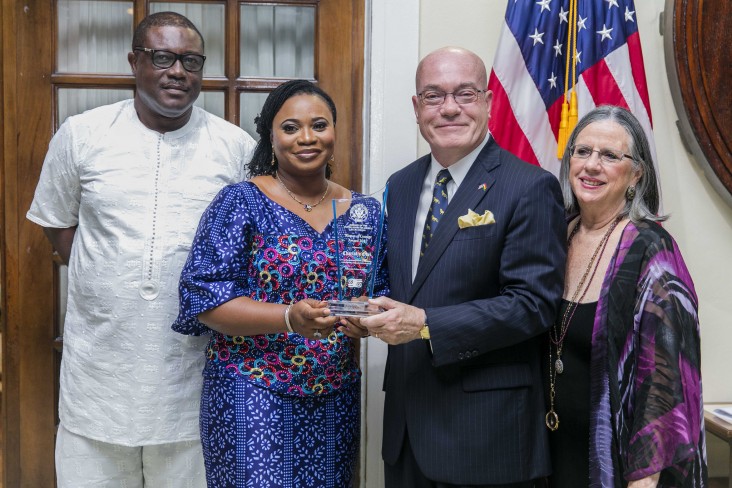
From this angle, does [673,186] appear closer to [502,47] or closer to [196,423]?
[502,47]

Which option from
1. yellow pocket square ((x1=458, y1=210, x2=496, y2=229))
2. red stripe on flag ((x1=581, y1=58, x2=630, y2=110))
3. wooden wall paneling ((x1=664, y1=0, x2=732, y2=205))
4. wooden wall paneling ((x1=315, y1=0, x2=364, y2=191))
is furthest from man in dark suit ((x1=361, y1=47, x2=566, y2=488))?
wooden wall paneling ((x1=664, y1=0, x2=732, y2=205))

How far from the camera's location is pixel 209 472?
6.61 feet

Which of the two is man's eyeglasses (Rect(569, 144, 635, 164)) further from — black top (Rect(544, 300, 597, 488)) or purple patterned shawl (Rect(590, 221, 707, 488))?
black top (Rect(544, 300, 597, 488))

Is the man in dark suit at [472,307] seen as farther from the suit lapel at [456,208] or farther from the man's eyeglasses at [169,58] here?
the man's eyeglasses at [169,58]

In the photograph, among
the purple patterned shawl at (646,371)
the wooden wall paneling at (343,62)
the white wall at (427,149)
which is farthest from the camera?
the wooden wall paneling at (343,62)

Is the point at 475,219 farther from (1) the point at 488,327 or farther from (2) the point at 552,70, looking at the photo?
(2) the point at 552,70

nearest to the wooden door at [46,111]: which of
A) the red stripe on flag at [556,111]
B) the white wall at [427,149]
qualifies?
the white wall at [427,149]

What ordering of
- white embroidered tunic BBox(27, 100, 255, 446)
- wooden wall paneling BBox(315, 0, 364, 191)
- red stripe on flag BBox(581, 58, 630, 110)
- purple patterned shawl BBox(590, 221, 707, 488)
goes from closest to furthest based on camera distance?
purple patterned shawl BBox(590, 221, 707, 488) → white embroidered tunic BBox(27, 100, 255, 446) → red stripe on flag BBox(581, 58, 630, 110) → wooden wall paneling BBox(315, 0, 364, 191)

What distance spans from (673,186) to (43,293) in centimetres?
220

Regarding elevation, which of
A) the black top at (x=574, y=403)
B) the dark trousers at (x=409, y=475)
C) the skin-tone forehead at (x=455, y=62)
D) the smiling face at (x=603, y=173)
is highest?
the skin-tone forehead at (x=455, y=62)

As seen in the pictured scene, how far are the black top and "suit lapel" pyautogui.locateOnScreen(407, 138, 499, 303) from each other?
0.33 m

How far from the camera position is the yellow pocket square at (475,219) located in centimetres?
183

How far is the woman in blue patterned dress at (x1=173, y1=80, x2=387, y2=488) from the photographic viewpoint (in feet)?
6.22

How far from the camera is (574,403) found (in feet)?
6.16
